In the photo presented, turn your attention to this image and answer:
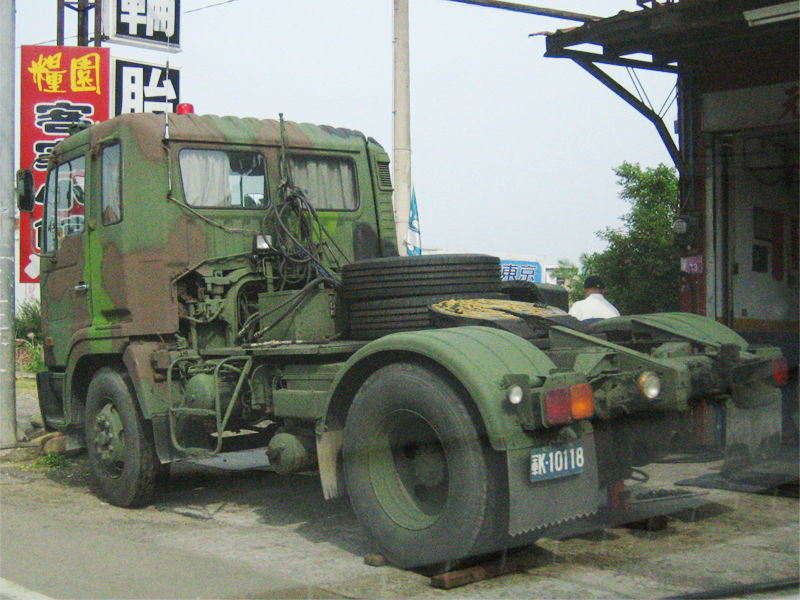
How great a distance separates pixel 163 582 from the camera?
4.99 m

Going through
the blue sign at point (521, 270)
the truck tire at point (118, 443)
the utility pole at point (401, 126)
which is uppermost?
the utility pole at point (401, 126)

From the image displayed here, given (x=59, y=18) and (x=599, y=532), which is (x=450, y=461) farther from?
(x=59, y=18)

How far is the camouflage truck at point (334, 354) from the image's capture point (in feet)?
15.4

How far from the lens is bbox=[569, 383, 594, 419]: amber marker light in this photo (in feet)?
15.1

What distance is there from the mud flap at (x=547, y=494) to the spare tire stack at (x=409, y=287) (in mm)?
1481

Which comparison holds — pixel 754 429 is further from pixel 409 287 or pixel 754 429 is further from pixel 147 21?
pixel 147 21

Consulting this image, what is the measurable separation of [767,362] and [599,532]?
1.37 meters

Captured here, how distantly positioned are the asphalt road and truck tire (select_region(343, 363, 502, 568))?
21 cm

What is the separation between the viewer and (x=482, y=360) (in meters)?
4.69

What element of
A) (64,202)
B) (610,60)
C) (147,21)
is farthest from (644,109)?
(147,21)

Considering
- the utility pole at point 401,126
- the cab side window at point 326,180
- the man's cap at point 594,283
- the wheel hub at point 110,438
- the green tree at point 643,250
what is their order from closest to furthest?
1. the wheel hub at point 110,438
2. the cab side window at point 326,180
3. the man's cap at point 594,283
4. the utility pole at point 401,126
5. the green tree at point 643,250

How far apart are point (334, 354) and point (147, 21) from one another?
33.7 ft

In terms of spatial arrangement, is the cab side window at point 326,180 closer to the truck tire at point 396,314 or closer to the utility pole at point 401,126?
the truck tire at point 396,314

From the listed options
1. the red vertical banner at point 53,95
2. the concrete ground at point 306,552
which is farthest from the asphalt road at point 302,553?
the red vertical banner at point 53,95
